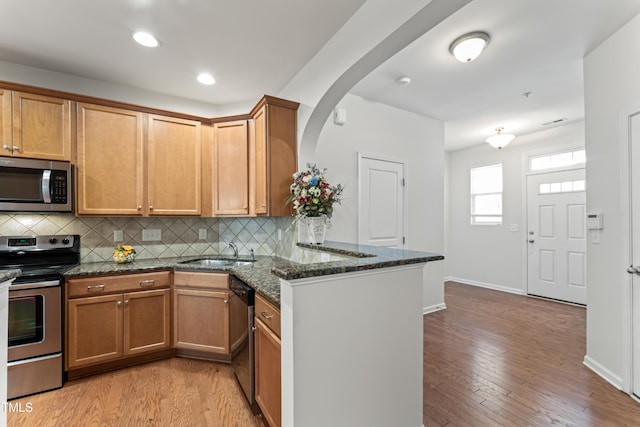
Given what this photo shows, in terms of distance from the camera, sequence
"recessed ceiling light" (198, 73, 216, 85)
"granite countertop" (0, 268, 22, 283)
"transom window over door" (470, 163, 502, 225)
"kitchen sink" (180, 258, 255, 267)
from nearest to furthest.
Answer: "granite countertop" (0, 268, 22, 283)
"recessed ceiling light" (198, 73, 216, 85)
"kitchen sink" (180, 258, 255, 267)
"transom window over door" (470, 163, 502, 225)

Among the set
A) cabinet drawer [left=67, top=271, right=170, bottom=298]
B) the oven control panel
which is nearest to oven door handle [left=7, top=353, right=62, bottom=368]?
cabinet drawer [left=67, top=271, right=170, bottom=298]

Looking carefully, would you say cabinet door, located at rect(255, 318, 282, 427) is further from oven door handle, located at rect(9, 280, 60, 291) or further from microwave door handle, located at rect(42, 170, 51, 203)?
microwave door handle, located at rect(42, 170, 51, 203)

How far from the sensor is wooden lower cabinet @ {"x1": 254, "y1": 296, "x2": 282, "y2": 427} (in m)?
1.55

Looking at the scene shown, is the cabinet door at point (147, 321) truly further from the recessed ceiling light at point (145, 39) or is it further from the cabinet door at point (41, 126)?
the recessed ceiling light at point (145, 39)

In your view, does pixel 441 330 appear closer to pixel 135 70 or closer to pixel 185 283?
pixel 185 283

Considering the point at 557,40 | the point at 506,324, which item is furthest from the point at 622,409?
the point at 557,40

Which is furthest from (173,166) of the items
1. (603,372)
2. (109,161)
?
(603,372)

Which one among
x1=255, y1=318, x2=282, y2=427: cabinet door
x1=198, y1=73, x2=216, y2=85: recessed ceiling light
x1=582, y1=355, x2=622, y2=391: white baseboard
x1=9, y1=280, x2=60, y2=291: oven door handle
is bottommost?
x1=582, y1=355, x2=622, y2=391: white baseboard

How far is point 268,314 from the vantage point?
65.4 inches

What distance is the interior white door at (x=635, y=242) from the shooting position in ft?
6.84

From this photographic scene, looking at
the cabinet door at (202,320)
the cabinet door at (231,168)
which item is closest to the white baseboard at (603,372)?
the cabinet door at (202,320)

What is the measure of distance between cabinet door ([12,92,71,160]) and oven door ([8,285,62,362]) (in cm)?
115

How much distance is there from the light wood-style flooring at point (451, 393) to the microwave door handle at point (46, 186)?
5.07 feet

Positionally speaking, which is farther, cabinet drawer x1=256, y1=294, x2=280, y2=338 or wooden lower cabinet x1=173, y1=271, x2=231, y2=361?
wooden lower cabinet x1=173, y1=271, x2=231, y2=361
